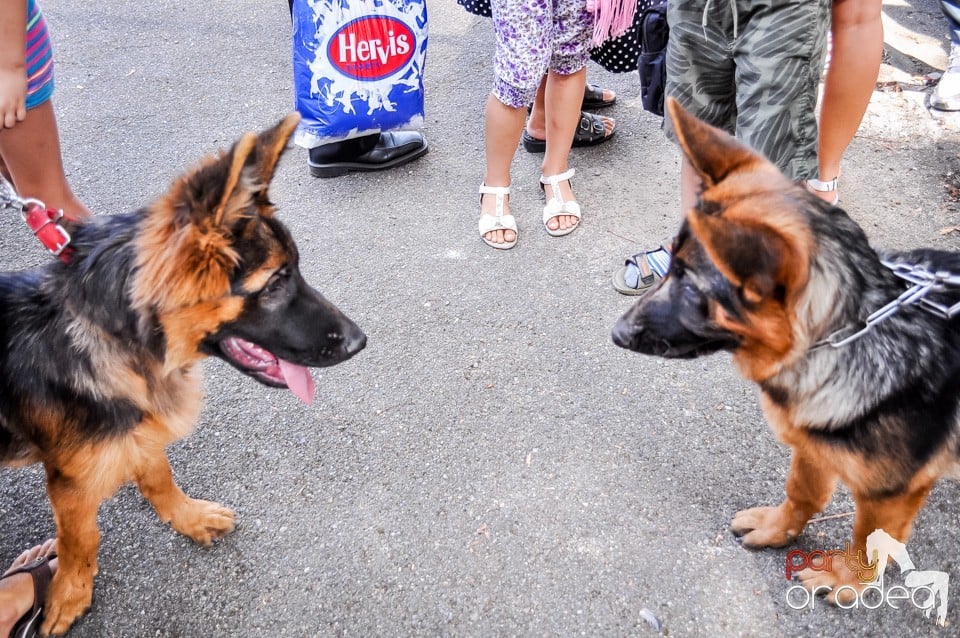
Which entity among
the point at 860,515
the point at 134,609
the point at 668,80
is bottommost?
the point at 134,609

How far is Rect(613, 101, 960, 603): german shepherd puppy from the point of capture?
203 centimetres

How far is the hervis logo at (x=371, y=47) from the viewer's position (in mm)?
4352

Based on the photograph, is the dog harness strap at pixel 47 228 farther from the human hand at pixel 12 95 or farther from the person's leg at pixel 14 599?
the person's leg at pixel 14 599

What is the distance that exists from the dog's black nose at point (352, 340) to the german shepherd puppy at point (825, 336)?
1064 mm

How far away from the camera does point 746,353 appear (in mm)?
2201

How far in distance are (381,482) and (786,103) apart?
8.62 feet

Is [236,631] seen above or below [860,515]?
below

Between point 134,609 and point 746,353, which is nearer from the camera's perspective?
point 746,353

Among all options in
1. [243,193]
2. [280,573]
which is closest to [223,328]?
[243,193]

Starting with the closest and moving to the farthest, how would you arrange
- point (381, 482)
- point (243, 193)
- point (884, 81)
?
point (243, 193) → point (381, 482) → point (884, 81)

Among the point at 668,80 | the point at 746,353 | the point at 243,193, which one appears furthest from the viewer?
the point at 668,80

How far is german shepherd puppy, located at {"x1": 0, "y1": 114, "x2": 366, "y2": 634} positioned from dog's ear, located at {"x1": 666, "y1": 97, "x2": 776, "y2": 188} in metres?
1.28

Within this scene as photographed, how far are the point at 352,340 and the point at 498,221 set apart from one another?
84.7 inches

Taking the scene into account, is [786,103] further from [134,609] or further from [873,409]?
[134,609]
